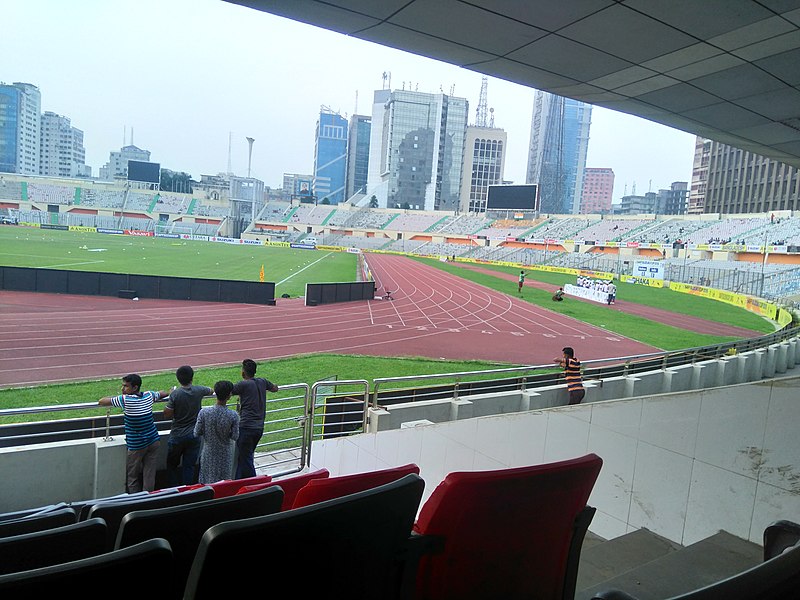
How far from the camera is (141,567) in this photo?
104 centimetres

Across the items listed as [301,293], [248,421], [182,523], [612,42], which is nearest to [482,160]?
[301,293]

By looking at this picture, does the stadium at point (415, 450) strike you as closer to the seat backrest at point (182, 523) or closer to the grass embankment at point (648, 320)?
the seat backrest at point (182, 523)

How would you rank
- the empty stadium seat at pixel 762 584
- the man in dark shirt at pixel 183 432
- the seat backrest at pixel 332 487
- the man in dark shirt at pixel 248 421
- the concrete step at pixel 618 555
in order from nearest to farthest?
the empty stadium seat at pixel 762 584, the seat backrest at pixel 332 487, the concrete step at pixel 618 555, the man in dark shirt at pixel 183 432, the man in dark shirt at pixel 248 421

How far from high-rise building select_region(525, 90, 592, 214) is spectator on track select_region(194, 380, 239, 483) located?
136 m

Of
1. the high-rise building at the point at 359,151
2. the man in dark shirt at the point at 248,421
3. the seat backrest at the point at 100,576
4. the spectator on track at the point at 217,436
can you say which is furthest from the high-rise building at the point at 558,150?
the seat backrest at the point at 100,576

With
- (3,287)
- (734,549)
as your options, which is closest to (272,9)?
(734,549)

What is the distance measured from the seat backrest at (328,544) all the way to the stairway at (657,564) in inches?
44.3

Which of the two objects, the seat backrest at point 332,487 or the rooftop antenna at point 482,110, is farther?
the rooftop antenna at point 482,110

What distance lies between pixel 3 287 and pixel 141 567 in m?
26.2

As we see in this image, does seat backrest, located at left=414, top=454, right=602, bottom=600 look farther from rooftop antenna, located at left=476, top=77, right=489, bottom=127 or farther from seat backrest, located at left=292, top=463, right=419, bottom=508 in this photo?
rooftop antenna, located at left=476, top=77, right=489, bottom=127

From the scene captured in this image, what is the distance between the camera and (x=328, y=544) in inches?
49.8

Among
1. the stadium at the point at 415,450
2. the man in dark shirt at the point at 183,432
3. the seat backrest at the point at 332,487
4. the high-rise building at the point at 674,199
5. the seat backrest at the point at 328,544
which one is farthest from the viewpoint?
the high-rise building at the point at 674,199

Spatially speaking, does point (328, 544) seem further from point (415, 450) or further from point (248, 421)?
point (248, 421)

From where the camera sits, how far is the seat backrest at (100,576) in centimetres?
94
